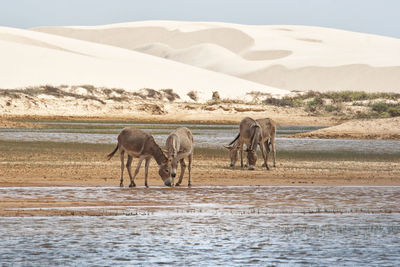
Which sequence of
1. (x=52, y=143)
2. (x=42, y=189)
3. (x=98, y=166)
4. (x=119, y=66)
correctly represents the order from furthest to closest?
(x=119, y=66), (x=52, y=143), (x=98, y=166), (x=42, y=189)

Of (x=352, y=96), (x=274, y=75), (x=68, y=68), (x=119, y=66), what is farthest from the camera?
(x=274, y=75)

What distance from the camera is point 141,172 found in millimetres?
23797

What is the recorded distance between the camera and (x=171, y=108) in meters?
71.7

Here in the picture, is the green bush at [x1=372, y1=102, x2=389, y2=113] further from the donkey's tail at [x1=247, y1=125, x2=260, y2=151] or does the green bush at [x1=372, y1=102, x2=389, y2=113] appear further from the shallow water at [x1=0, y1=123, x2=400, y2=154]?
the donkey's tail at [x1=247, y1=125, x2=260, y2=151]

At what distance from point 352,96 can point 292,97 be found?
6568mm

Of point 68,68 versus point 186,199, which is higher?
point 68,68

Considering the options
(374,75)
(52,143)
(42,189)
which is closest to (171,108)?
(52,143)

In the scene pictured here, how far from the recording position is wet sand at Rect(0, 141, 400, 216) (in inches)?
673

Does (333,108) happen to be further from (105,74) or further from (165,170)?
(165,170)

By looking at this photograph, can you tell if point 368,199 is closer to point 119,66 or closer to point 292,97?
point 292,97

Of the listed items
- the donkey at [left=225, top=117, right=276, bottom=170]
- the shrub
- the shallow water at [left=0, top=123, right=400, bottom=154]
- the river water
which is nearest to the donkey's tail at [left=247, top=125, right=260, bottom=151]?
the donkey at [left=225, top=117, right=276, bottom=170]

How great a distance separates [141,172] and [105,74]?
73.8 metres

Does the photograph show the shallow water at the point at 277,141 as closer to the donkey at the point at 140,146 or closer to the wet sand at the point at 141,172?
the wet sand at the point at 141,172

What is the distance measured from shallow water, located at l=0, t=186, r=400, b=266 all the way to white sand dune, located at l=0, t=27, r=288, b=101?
67033 mm
